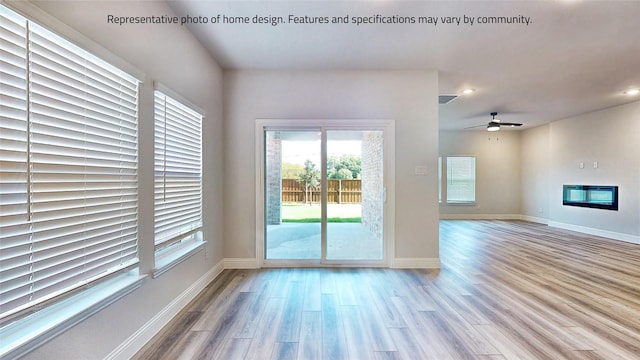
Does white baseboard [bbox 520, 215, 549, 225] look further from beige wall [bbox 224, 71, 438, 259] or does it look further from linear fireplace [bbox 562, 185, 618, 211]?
beige wall [bbox 224, 71, 438, 259]

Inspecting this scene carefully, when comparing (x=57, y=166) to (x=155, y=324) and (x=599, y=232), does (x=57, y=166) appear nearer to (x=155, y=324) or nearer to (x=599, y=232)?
(x=155, y=324)

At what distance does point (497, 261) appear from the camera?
400 cm

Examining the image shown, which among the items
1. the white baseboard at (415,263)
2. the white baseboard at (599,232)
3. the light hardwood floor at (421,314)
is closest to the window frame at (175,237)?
the light hardwood floor at (421,314)

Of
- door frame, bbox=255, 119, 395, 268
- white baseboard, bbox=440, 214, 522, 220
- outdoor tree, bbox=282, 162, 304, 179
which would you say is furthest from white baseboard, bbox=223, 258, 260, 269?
white baseboard, bbox=440, 214, 522, 220

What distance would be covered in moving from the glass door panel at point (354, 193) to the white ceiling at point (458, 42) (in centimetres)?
101

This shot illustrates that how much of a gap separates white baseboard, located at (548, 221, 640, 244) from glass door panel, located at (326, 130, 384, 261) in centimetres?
526

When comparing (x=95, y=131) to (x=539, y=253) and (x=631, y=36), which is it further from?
(x=539, y=253)

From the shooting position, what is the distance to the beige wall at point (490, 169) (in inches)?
317

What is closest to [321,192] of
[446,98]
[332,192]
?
[332,192]

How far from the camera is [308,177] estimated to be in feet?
12.6

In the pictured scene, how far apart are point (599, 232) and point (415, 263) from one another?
16.7 feet

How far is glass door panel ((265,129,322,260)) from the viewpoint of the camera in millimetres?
3811

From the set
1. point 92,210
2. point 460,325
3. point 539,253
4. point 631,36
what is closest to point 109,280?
point 92,210

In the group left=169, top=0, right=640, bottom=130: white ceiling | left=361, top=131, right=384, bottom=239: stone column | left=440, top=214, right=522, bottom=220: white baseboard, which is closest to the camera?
left=169, top=0, right=640, bottom=130: white ceiling
